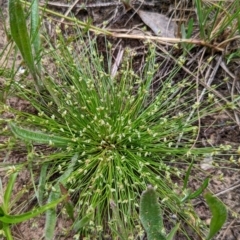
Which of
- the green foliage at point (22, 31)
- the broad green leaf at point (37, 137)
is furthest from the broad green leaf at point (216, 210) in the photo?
the green foliage at point (22, 31)

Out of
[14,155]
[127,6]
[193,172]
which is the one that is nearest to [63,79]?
[14,155]

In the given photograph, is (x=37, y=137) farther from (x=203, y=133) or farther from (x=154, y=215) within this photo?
(x=203, y=133)

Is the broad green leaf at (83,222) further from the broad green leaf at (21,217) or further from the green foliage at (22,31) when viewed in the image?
the green foliage at (22,31)

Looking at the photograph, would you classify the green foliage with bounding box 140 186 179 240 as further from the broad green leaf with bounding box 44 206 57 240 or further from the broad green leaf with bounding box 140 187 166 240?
the broad green leaf with bounding box 44 206 57 240

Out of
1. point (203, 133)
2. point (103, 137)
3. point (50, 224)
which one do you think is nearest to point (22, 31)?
point (103, 137)

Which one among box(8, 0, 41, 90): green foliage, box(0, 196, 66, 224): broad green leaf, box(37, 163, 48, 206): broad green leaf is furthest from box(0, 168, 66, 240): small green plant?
box(8, 0, 41, 90): green foliage

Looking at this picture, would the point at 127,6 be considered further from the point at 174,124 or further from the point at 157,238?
the point at 157,238
